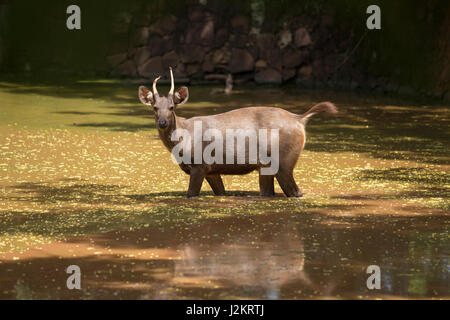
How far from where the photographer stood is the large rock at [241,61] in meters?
22.9

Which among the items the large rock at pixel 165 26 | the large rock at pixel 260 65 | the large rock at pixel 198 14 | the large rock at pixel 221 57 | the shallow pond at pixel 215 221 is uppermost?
the large rock at pixel 198 14

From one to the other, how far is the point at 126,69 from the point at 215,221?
622 inches

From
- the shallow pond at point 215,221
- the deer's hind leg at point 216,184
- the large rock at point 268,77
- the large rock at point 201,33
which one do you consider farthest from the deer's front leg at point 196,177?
the large rock at point 201,33

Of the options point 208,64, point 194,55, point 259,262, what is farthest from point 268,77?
point 259,262

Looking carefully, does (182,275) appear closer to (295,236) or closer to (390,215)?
(295,236)

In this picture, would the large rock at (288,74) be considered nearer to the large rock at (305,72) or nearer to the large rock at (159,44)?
the large rock at (305,72)

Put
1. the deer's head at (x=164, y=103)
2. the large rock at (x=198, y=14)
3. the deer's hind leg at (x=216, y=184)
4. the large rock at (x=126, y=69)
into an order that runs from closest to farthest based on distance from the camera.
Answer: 1. the deer's head at (x=164, y=103)
2. the deer's hind leg at (x=216, y=184)
3. the large rock at (x=126, y=69)
4. the large rock at (x=198, y=14)

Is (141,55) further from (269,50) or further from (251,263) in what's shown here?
(251,263)

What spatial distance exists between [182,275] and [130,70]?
1738 centimetres

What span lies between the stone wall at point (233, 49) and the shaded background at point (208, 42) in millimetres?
26

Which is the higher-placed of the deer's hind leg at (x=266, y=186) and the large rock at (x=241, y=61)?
the large rock at (x=241, y=61)

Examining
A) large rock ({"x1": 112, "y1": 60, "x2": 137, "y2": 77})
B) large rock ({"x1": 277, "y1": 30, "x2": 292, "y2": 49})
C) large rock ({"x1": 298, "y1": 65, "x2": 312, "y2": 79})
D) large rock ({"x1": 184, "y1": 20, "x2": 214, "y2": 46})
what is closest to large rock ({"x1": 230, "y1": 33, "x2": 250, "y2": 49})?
large rock ({"x1": 184, "y1": 20, "x2": 214, "y2": 46})

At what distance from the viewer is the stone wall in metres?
22.5

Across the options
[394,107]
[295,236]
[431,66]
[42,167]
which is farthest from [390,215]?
[431,66]
